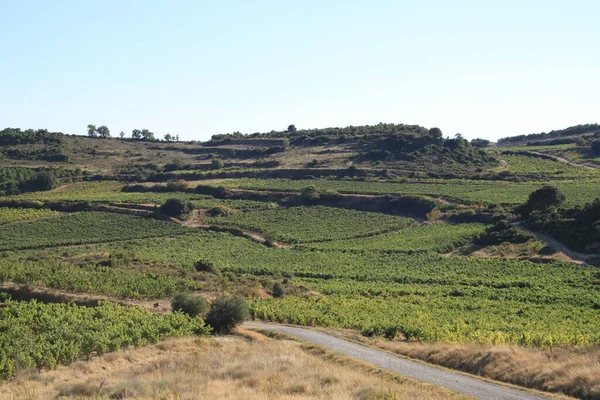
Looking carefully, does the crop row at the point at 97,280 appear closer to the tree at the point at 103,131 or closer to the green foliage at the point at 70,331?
the green foliage at the point at 70,331

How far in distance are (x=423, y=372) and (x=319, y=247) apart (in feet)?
168

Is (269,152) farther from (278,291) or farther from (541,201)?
(278,291)

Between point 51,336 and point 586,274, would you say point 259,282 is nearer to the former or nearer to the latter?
point 51,336

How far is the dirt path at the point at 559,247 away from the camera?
53.4 meters

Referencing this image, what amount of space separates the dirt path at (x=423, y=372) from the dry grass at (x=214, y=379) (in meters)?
1.12

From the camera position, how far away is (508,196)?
279 ft

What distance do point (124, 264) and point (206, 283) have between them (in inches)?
421

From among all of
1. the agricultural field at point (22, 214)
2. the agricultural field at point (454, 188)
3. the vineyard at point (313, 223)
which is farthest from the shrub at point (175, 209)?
the agricultural field at point (454, 188)

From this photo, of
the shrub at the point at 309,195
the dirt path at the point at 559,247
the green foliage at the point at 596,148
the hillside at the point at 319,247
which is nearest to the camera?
the hillside at the point at 319,247

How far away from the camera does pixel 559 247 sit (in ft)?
189

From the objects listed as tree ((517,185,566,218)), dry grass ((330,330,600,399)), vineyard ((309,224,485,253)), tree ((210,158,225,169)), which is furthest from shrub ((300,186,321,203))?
dry grass ((330,330,600,399))

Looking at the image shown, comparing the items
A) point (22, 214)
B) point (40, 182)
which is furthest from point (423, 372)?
point (40, 182)

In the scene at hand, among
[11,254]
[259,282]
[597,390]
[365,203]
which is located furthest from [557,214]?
[11,254]

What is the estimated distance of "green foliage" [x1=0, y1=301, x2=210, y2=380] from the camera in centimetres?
2130
